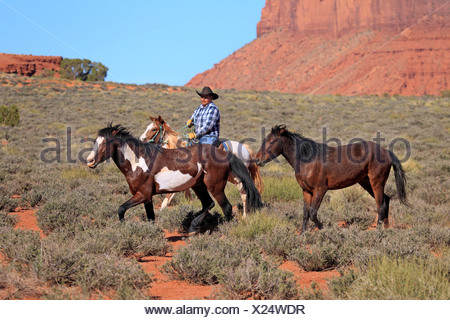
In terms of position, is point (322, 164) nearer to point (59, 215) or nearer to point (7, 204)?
point (59, 215)

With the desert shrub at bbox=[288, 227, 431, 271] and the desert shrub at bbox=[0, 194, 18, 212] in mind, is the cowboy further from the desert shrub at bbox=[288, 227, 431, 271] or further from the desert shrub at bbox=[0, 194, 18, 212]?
the desert shrub at bbox=[0, 194, 18, 212]

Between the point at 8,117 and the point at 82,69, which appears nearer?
the point at 8,117

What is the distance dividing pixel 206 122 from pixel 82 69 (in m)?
71.0

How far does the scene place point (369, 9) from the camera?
124 metres

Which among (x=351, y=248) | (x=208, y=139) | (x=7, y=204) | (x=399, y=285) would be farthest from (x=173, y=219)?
(x=399, y=285)

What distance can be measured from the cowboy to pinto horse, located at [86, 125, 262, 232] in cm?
108

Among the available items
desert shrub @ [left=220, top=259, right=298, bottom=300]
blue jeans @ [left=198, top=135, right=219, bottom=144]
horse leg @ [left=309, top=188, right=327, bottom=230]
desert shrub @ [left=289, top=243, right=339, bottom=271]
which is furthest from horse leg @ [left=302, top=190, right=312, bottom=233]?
desert shrub @ [left=220, top=259, right=298, bottom=300]

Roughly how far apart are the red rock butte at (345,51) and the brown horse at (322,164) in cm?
9116

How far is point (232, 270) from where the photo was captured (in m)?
4.73

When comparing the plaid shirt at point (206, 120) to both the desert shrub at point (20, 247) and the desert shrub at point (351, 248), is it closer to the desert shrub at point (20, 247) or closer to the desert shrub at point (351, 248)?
the desert shrub at point (351, 248)

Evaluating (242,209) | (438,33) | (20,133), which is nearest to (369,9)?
(438,33)

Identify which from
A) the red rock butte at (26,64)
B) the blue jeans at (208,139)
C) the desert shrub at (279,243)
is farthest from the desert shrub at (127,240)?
the red rock butte at (26,64)

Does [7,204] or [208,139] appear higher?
[208,139]

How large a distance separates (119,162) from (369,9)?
5156 inches
